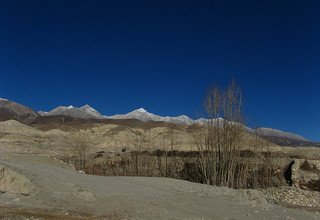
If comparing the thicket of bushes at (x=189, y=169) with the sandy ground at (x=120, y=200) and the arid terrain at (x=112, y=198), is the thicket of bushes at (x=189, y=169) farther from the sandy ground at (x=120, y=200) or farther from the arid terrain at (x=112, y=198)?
the arid terrain at (x=112, y=198)

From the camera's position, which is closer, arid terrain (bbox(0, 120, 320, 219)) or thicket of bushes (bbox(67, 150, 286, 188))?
arid terrain (bbox(0, 120, 320, 219))

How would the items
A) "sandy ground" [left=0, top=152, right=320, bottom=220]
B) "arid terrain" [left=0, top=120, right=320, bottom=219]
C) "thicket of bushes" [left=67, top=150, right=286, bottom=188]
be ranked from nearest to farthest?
"sandy ground" [left=0, top=152, right=320, bottom=220]
"arid terrain" [left=0, top=120, right=320, bottom=219]
"thicket of bushes" [left=67, top=150, right=286, bottom=188]

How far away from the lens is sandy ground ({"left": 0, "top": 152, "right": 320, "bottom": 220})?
1964 cm

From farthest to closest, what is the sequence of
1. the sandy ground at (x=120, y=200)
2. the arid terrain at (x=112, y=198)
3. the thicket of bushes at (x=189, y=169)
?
the thicket of bushes at (x=189, y=169)
the arid terrain at (x=112, y=198)
the sandy ground at (x=120, y=200)

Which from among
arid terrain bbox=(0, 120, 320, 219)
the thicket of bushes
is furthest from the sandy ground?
the thicket of bushes

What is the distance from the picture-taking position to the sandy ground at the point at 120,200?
64.4 ft

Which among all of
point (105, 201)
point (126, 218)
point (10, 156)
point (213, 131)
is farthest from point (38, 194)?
point (213, 131)

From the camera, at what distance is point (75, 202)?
21.2m

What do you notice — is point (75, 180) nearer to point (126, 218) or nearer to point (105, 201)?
point (105, 201)

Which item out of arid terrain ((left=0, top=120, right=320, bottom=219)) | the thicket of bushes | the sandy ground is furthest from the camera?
the thicket of bushes

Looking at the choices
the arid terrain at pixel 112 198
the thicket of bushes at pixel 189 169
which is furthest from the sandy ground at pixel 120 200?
the thicket of bushes at pixel 189 169

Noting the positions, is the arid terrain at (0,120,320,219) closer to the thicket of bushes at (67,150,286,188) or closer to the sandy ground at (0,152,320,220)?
the sandy ground at (0,152,320,220)

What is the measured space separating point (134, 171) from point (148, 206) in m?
30.1

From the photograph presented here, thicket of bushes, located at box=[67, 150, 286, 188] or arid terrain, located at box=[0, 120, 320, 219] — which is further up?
thicket of bushes, located at box=[67, 150, 286, 188]
